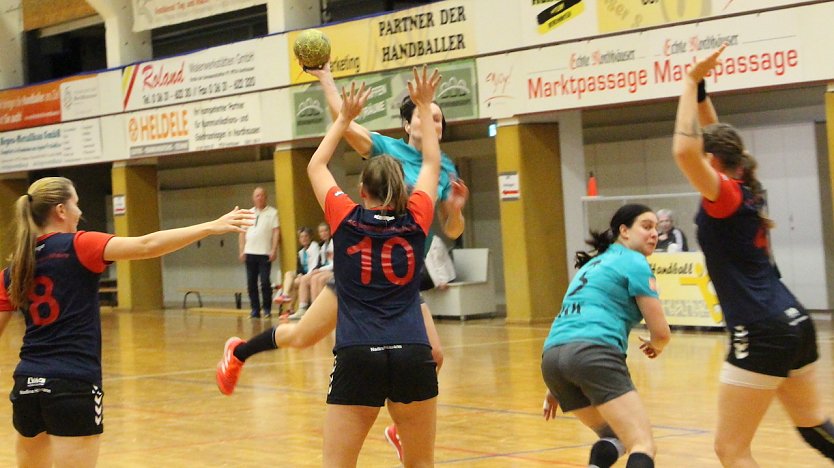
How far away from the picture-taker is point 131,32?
78.4 ft

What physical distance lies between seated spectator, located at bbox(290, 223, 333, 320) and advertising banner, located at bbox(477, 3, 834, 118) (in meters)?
3.80

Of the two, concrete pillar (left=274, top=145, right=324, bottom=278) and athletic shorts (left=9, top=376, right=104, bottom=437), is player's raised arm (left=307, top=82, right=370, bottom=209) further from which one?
concrete pillar (left=274, top=145, right=324, bottom=278)

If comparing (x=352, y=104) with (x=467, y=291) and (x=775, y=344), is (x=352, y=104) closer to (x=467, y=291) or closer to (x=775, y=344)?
(x=775, y=344)

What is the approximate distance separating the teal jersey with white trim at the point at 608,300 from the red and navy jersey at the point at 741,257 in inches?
14.2

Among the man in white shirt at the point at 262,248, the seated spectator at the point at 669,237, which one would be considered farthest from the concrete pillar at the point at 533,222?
the man in white shirt at the point at 262,248

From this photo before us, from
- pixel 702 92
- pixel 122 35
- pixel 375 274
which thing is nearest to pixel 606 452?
pixel 375 274

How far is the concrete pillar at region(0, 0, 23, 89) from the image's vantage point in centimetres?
2672

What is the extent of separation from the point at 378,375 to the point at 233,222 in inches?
37.2

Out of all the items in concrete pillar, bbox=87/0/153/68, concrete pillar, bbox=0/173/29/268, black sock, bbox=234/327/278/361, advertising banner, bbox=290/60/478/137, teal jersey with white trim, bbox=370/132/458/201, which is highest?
concrete pillar, bbox=87/0/153/68

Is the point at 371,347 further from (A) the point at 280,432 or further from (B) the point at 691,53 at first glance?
(B) the point at 691,53

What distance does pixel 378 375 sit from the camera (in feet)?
15.9

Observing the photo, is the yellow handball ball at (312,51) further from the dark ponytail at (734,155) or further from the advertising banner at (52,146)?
the advertising banner at (52,146)

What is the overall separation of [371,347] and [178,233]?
1.03m

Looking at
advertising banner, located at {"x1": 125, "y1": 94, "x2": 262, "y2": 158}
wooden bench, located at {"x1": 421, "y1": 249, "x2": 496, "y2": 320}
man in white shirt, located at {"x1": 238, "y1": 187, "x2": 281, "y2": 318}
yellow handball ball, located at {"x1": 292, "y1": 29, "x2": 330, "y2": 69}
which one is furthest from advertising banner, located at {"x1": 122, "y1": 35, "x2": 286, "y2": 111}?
yellow handball ball, located at {"x1": 292, "y1": 29, "x2": 330, "y2": 69}
